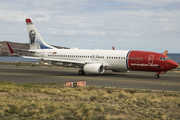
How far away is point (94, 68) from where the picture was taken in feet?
112

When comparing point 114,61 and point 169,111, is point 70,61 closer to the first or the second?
point 114,61

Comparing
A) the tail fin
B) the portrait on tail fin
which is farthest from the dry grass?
the portrait on tail fin

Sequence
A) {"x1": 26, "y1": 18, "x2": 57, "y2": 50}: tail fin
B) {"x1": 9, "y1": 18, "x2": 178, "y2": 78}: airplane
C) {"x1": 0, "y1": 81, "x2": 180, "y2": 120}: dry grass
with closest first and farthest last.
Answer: {"x1": 0, "y1": 81, "x2": 180, "y2": 120}: dry grass < {"x1": 9, "y1": 18, "x2": 178, "y2": 78}: airplane < {"x1": 26, "y1": 18, "x2": 57, "y2": 50}: tail fin

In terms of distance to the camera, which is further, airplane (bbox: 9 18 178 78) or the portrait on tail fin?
the portrait on tail fin

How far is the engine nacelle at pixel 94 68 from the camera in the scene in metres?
33.8

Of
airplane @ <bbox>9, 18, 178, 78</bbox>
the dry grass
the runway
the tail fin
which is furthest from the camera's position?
the tail fin

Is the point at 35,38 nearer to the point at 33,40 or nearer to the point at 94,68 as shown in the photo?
the point at 33,40

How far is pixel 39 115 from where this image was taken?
11.5 meters

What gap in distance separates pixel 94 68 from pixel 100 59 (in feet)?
9.14

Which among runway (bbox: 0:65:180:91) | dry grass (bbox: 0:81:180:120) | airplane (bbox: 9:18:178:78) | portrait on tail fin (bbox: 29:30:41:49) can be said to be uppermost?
portrait on tail fin (bbox: 29:30:41:49)

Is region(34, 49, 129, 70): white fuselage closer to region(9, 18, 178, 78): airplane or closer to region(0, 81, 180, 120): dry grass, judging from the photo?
region(9, 18, 178, 78): airplane

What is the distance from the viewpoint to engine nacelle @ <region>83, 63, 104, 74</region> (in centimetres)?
3384

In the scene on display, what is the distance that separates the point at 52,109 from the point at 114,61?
911 inches

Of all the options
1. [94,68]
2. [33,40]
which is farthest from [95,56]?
[33,40]
